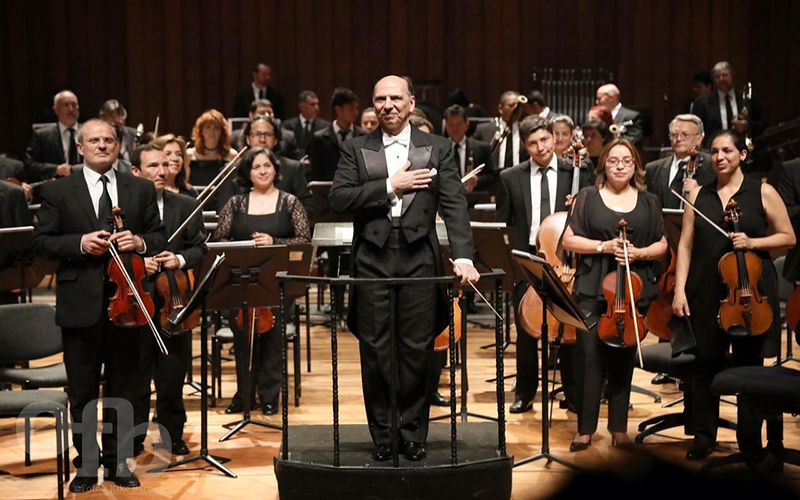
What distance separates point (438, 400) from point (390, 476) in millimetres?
2070

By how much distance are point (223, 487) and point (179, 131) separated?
7.51m

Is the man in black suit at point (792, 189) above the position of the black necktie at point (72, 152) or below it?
below

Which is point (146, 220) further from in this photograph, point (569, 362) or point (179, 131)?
point (179, 131)

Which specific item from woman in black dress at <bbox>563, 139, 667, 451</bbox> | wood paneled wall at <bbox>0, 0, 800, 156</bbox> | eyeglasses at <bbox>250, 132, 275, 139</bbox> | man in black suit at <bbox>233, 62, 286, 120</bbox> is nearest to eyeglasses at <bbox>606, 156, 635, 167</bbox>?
woman in black dress at <bbox>563, 139, 667, 451</bbox>

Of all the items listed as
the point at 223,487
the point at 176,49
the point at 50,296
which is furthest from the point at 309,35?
the point at 223,487

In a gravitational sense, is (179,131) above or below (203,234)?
above

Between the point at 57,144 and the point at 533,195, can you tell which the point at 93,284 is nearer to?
the point at 533,195

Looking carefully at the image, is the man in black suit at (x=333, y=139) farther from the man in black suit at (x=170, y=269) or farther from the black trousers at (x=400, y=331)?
the black trousers at (x=400, y=331)

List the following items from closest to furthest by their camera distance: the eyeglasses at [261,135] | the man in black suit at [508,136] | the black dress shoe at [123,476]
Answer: the black dress shoe at [123,476] → the eyeglasses at [261,135] → the man in black suit at [508,136]

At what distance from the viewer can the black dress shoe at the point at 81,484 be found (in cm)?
432

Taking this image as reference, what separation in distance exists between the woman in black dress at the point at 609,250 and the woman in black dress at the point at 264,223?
155 cm

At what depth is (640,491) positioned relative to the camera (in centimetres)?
121

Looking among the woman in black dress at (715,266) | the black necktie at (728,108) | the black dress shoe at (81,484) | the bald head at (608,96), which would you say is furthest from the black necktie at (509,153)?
the black dress shoe at (81,484)

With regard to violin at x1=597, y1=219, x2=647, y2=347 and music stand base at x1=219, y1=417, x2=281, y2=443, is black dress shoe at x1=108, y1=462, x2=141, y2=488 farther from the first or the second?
violin at x1=597, y1=219, x2=647, y2=347
